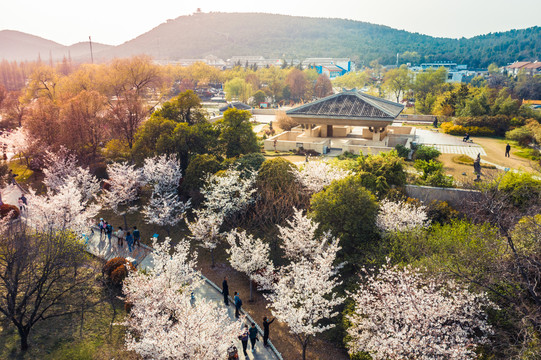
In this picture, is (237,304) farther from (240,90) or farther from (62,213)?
(240,90)

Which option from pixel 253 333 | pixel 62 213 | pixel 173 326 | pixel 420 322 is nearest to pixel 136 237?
pixel 62 213

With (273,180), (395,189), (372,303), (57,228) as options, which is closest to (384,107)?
(395,189)

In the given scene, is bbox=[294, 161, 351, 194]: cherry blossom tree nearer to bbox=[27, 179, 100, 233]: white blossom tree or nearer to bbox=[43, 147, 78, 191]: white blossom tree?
bbox=[27, 179, 100, 233]: white blossom tree

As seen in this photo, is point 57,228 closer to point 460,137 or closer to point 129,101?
point 129,101

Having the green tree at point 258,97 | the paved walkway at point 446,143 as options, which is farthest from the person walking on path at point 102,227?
the green tree at point 258,97

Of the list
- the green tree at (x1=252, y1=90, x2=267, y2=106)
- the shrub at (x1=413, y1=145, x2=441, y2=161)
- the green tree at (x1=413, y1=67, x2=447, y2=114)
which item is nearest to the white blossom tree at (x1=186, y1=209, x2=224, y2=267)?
the shrub at (x1=413, y1=145, x2=441, y2=161)

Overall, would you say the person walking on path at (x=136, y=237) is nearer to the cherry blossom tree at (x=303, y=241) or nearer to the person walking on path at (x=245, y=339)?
the cherry blossom tree at (x=303, y=241)
